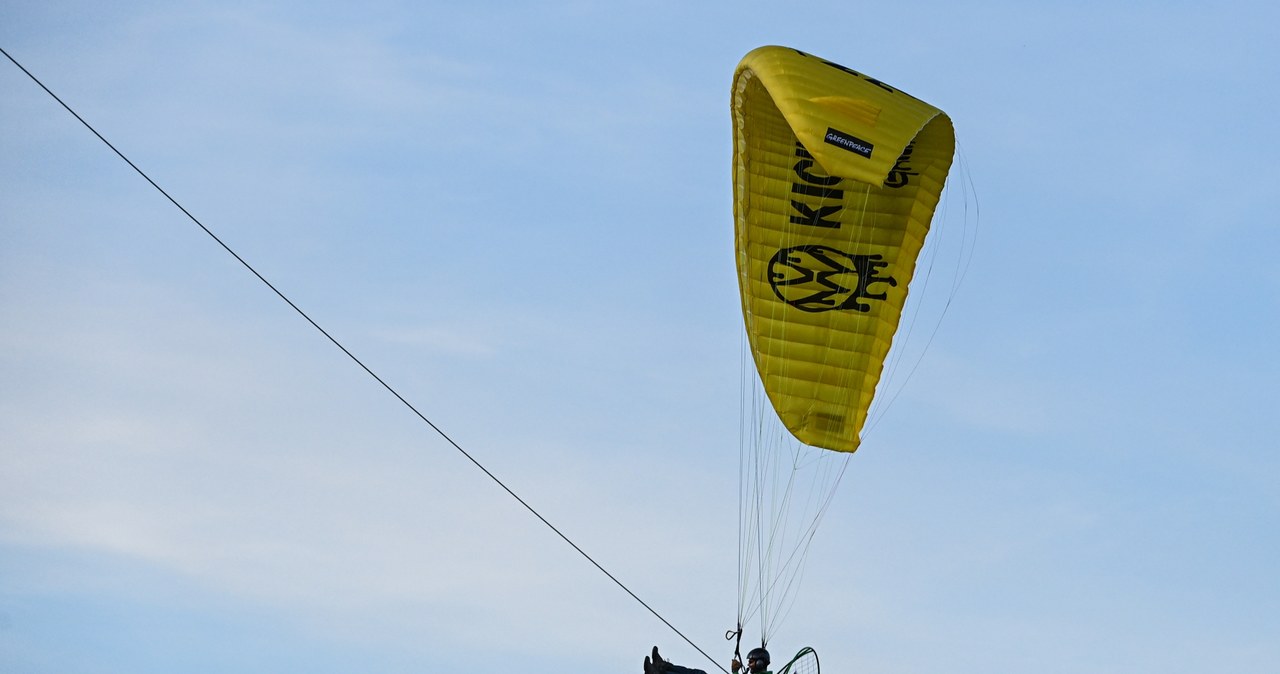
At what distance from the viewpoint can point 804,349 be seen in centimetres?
2755

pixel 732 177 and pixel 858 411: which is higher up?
pixel 732 177

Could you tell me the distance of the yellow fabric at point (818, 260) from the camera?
89.9 ft

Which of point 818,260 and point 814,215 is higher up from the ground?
point 814,215

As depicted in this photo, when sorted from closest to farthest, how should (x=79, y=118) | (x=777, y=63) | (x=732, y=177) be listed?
(x=79, y=118), (x=777, y=63), (x=732, y=177)

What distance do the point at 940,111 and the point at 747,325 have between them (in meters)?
3.90

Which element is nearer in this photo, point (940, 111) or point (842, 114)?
point (842, 114)

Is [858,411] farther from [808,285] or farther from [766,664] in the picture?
[766,664]

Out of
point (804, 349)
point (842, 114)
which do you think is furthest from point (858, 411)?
point (842, 114)

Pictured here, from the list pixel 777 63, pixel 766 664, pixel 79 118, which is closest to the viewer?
pixel 79 118

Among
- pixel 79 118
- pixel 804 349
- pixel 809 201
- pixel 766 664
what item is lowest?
pixel 766 664

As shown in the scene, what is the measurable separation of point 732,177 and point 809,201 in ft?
3.58

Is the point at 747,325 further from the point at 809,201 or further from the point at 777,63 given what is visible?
the point at 777,63

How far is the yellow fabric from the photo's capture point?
27.4m

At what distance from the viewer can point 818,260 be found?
27.4 meters
